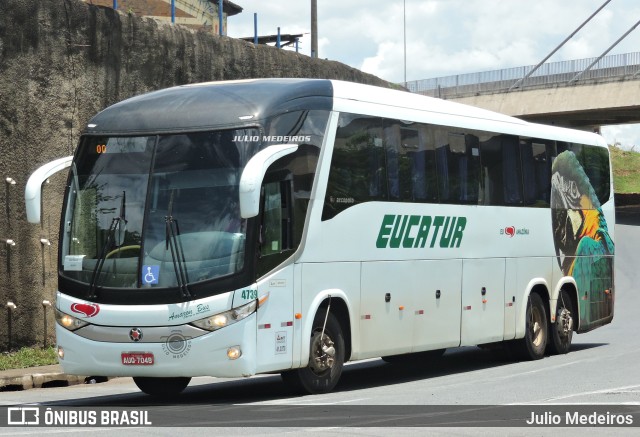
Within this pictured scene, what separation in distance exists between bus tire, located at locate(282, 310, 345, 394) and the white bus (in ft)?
0.08

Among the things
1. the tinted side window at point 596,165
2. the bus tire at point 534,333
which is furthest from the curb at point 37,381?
the tinted side window at point 596,165

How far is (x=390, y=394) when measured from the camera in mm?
14844

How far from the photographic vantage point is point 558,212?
21281 mm

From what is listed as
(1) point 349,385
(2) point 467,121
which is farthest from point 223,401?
(2) point 467,121

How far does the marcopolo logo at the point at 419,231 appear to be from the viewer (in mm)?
16172

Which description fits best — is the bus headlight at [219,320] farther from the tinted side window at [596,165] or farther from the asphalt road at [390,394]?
the tinted side window at [596,165]

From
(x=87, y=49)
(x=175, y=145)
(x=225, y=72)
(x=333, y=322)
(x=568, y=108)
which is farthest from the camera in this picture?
(x=568, y=108)

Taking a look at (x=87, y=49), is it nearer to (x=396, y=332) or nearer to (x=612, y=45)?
(x=396, y=332)

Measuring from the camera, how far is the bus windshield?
44.2 feet

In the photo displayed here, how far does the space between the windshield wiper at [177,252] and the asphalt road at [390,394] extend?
51.2 inches

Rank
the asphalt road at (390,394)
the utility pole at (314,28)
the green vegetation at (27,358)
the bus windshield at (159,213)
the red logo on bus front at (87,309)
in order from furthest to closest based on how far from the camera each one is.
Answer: the utility pole at (314,28) < the green vegetation at (27,358) < the red logo on bus front at (87,309) < the bus windshield at (159,213) < the asphalt road at (390,394)

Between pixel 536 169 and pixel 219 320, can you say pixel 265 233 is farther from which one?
pixel 536 169

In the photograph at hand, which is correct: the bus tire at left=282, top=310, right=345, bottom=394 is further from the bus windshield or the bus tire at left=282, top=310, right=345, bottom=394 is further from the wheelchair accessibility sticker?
the wheelchair accessibility sticker

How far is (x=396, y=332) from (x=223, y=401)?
2.91 metres
